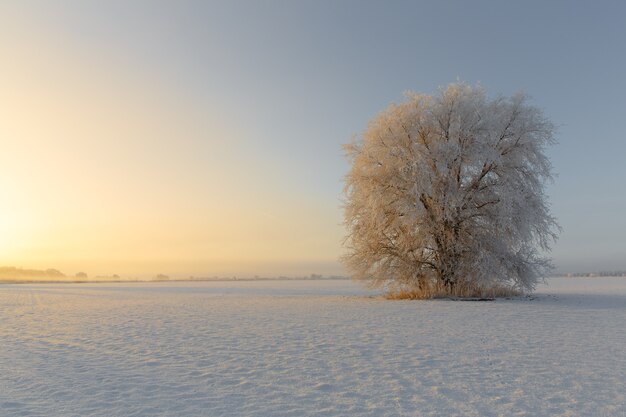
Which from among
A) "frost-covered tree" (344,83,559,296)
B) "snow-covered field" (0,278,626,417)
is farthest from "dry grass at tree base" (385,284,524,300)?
"snow-covered field" (0,278,626,417)

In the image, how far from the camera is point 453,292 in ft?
77.8

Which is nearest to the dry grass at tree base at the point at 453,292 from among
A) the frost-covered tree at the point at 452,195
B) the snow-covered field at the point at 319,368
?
the frost-covered tree at the point at 452,195

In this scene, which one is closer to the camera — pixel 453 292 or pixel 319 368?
pixel 319 368

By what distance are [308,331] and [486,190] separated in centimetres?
1553

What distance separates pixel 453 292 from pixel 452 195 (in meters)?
5.43

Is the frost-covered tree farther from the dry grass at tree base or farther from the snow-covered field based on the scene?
the snow-covered field

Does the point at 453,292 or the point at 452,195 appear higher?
the point at 452,195

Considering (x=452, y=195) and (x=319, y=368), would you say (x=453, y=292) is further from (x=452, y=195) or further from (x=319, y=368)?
(x=319, y=368)

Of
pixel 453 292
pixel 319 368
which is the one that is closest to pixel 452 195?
pixel 453 292

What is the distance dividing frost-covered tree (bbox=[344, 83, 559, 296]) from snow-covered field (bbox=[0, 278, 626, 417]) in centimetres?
893

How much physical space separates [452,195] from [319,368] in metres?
16.9

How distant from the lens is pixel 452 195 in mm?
22594

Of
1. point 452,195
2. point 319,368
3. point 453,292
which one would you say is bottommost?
point 319,368

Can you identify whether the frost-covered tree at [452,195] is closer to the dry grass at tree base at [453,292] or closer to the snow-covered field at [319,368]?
the dry grass at tree base at [453,292]
